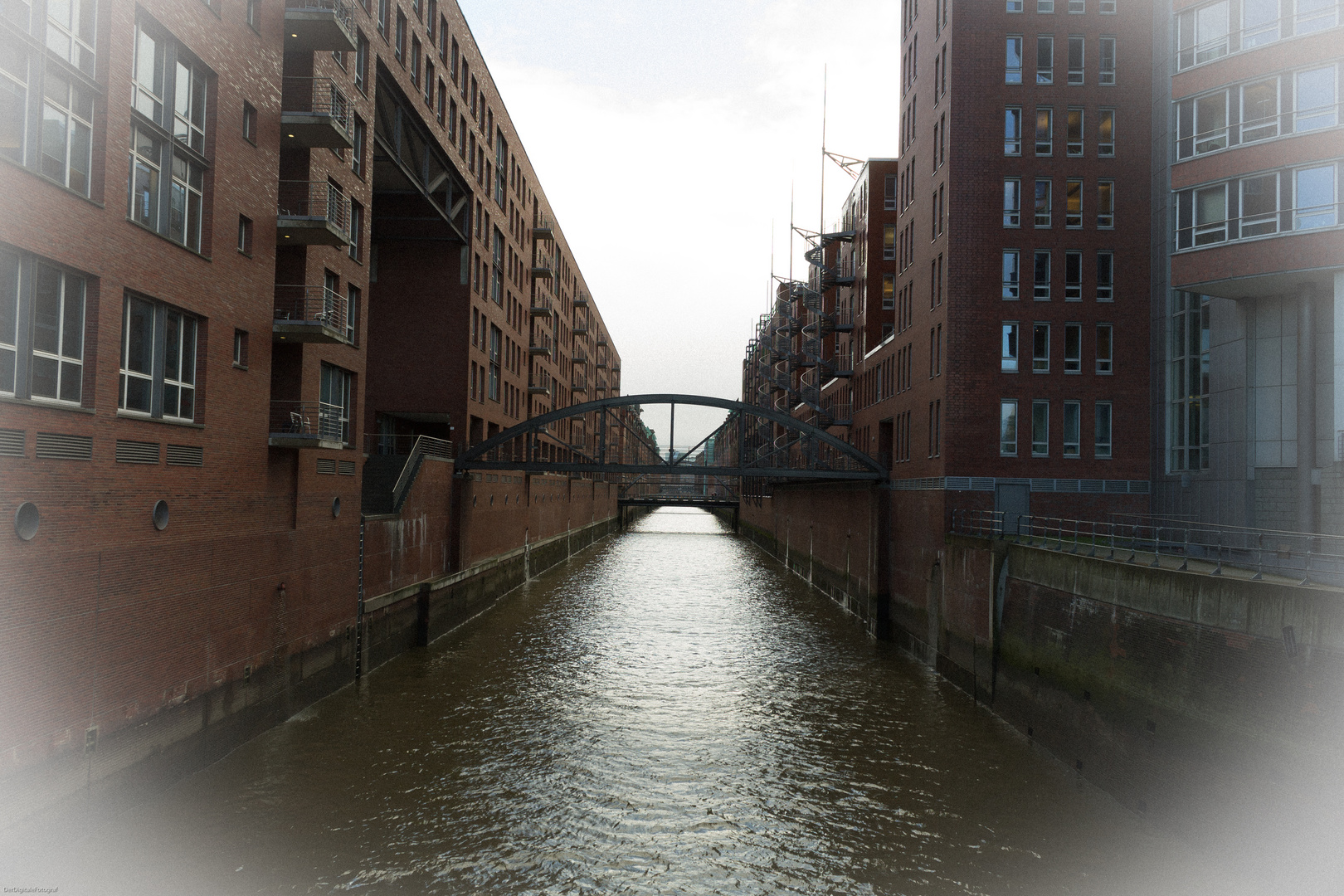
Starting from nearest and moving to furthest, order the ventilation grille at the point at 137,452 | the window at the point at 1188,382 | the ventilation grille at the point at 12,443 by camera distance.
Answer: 1. the ventilation grille at the point at 12,443
2. the ventilation grille at the point at 137,452
3. the window at the point at 1188,382

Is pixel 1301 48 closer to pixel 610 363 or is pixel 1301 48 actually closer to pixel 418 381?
pixel 418 381

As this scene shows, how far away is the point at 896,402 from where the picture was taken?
31.9 meters

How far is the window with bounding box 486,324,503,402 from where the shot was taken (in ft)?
124

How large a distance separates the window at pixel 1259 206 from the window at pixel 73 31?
75.5 ft

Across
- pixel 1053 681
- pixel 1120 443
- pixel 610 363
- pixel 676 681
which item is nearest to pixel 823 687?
pixel 676 681

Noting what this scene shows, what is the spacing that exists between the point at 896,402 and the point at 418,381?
1771cm

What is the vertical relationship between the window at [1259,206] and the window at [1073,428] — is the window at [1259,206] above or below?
above

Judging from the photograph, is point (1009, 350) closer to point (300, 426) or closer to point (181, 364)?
point (300, 426)

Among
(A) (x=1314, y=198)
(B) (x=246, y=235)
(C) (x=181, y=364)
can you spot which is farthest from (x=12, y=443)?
(A) (x=1314, y=198)

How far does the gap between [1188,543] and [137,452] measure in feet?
50.3

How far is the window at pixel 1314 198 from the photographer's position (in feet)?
62.9

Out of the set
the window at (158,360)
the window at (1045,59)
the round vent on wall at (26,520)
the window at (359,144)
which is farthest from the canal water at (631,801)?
the window at (1045,59)

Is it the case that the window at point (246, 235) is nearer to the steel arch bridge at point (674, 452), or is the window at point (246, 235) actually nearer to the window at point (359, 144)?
the window at point (359, 144)

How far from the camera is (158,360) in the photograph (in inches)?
539
